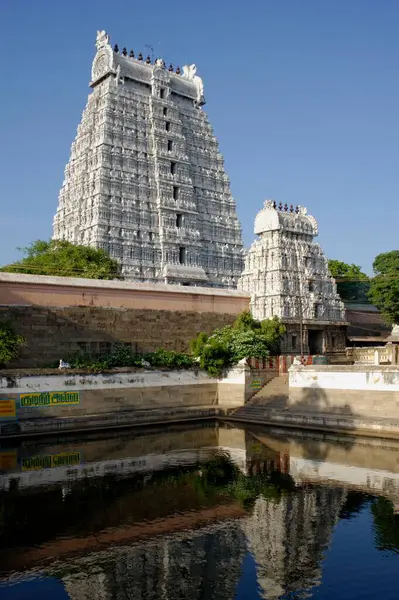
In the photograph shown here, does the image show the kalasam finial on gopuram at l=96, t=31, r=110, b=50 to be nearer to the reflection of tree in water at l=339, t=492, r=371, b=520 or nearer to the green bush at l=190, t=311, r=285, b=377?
the green bush at l=190, t=311, r=285, b=377

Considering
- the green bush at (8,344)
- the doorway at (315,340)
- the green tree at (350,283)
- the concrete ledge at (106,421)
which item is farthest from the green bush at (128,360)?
the green tree at (350,283)

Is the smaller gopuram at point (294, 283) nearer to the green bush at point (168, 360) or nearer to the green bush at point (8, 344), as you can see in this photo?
the green bush at point (168, 360)

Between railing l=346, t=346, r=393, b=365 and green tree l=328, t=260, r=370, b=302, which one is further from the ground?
green tree l=328, t=260, r=370, b=302

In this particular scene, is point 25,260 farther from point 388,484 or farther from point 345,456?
point 388,484

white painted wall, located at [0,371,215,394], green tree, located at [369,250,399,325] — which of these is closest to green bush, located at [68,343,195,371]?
white painted wall, located at [0,371,215,394]

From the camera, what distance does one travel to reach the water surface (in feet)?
33.9

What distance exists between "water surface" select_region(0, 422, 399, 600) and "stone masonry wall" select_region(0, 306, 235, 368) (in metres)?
8.27

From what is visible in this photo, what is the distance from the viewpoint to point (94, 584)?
10258 mm

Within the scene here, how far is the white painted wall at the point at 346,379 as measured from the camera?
81.4ft

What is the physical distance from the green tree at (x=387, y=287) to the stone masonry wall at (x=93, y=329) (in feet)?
49.9

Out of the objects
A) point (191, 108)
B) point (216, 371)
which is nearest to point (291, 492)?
point (216, 371)

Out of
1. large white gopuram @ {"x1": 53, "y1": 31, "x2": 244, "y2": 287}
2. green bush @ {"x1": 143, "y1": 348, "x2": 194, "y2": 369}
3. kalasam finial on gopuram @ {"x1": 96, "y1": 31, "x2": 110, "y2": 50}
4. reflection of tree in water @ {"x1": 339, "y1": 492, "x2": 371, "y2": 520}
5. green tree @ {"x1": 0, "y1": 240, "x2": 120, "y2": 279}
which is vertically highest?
kalasam finial on gopuram @ {"x1": 96, "y1": 31, "x2": 110, "y2": 50}

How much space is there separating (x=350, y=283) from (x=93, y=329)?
35.3m

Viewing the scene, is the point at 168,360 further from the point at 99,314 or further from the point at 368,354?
the point at 368,354
